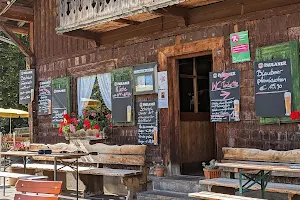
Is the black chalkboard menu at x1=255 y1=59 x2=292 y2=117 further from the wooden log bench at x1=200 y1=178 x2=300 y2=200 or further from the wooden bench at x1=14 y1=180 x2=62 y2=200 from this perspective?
the wooden bench at x1=14 y1=180 x2=62 y2=200

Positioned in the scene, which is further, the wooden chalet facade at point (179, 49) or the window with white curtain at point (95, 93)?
the window with white curtain at point (95, 93)

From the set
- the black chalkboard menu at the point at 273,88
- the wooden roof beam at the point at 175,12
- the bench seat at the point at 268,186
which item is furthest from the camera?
the wooden roof beam at the point at 175,12

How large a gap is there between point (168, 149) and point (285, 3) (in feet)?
11.8

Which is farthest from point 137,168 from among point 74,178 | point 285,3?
point 285,3

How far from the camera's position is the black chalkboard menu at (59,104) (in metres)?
11.6

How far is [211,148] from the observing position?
10453 millimetres

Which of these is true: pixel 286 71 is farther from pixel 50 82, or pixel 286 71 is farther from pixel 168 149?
pixel 50 82

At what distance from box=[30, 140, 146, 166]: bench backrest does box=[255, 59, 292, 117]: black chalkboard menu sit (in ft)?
9.10

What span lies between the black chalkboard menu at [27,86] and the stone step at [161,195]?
18.2ft

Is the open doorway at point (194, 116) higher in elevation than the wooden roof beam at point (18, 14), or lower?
lower

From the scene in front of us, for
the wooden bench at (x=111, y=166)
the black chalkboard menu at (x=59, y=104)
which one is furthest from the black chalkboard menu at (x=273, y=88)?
the black chalkboard menu at (x=59, y=104)

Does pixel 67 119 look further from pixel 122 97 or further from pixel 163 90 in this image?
pixel 163 90

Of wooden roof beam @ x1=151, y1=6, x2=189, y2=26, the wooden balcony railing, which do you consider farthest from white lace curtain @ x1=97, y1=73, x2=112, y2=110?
wooden roof beam @ x1=151, y1=6, x2=189, y2=26

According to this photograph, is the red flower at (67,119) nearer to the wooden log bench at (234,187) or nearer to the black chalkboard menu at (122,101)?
the black chalkboard menu at (122,101)
